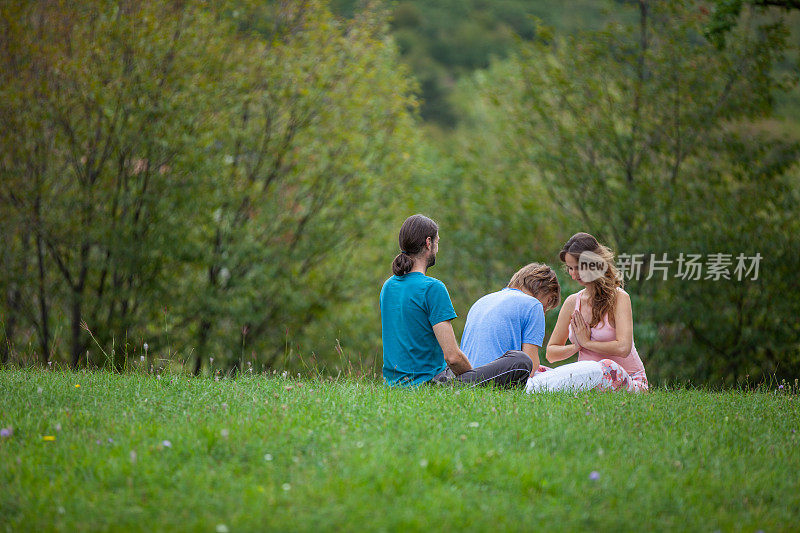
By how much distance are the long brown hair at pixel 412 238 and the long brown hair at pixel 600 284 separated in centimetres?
149

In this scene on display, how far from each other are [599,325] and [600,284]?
0.39m

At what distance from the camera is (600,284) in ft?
22.0

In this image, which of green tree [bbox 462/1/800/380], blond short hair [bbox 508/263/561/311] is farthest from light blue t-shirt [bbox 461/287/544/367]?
green tree [bbox 462/1/800/380]

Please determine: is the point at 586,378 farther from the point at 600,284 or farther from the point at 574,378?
the point at 600,284

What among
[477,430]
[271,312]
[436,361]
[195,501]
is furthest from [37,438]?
[271,312]

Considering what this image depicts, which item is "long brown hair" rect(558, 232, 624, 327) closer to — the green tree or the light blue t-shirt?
the light blue t-shirt

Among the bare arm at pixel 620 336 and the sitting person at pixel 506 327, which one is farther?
the bare arm at pixel 620 336

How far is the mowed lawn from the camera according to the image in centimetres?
337

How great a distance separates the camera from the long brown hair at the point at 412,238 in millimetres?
5980

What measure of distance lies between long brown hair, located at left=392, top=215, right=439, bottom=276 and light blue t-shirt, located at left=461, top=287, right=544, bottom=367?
796 mm

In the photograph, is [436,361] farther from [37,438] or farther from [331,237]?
[331,237]

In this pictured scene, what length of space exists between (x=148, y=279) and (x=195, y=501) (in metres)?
9.78

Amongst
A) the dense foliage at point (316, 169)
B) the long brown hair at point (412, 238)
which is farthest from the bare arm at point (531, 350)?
the dense foliage at point (316, 169)

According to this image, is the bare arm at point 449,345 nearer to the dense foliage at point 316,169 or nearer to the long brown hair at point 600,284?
the long brown hair at point 600,284
